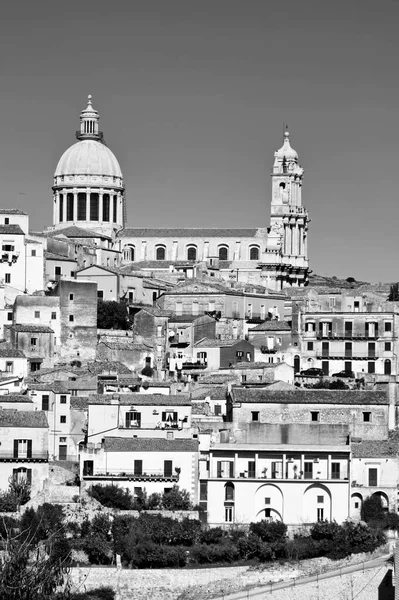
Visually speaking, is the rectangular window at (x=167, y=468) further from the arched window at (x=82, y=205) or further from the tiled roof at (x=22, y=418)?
the arched window at (x=82, y=205)

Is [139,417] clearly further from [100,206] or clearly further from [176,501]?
[100,206]

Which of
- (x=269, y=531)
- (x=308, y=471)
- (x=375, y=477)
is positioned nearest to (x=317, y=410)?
(x=375, y=477)

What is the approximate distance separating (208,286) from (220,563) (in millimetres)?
33178

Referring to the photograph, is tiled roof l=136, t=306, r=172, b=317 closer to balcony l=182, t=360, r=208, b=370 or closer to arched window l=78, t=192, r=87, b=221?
balcony l=182, t=360, r=208, b=370

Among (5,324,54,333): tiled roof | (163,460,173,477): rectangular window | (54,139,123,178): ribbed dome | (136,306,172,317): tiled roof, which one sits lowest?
(163,460,173,477): rectangular window

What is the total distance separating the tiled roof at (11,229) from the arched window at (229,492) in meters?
28.3

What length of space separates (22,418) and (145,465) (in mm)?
4049

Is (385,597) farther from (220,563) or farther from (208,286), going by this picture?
(208,286)

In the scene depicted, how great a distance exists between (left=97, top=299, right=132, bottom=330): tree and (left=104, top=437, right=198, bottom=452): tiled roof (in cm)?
2115

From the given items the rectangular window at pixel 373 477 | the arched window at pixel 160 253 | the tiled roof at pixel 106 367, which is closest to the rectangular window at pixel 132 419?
the rectangular window at pixel 373 477

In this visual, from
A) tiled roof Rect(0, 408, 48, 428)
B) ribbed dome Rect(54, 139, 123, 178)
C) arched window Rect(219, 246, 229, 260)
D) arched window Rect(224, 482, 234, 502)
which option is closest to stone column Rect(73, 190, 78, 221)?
ribbed dome Rect(54, 139, 123, 178)

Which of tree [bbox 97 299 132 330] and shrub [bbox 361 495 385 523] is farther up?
tree [bbox 97 299 132 330]

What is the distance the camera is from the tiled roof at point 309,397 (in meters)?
59.8

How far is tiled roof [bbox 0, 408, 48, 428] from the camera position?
186ft
